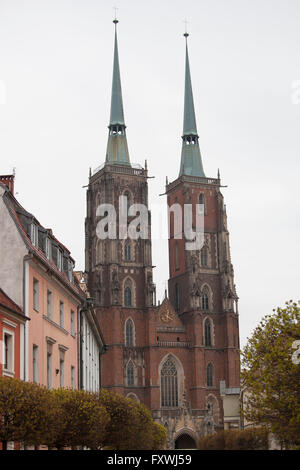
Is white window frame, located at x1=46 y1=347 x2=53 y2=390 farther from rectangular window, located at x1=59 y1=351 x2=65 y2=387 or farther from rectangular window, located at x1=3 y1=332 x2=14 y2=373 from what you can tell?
rectangular window, located at x1=3 y1=332 x2=14 y2=373

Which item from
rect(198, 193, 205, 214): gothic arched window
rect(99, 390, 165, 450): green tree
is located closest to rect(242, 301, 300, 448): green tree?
rect(99, 390, 165, 450): green tree

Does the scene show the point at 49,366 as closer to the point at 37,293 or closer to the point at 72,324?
the point at 37,293

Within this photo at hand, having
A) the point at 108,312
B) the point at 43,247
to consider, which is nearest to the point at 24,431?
the point at 43,247

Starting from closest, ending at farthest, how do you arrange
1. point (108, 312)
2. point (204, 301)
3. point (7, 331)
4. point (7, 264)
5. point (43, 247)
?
point (7, 331) < point (7, 264) < point (43, 247) < point (108, 312) < point (204, 301)

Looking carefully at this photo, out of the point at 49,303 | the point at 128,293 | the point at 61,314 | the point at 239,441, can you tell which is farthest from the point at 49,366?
the point at 128,293

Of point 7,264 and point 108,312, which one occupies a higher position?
point 108,312

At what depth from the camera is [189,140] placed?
354ft

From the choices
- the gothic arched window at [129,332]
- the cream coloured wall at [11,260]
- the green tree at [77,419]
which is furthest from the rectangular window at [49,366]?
the gothic arched window at [129,332]

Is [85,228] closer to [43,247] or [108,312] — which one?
[108,312]

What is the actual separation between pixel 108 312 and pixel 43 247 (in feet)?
183

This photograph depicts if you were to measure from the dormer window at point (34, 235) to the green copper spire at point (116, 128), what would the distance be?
2650 inches

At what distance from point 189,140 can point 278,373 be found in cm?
8015

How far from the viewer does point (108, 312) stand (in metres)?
89.9

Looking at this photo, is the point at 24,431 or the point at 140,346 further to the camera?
the point at 140,346
